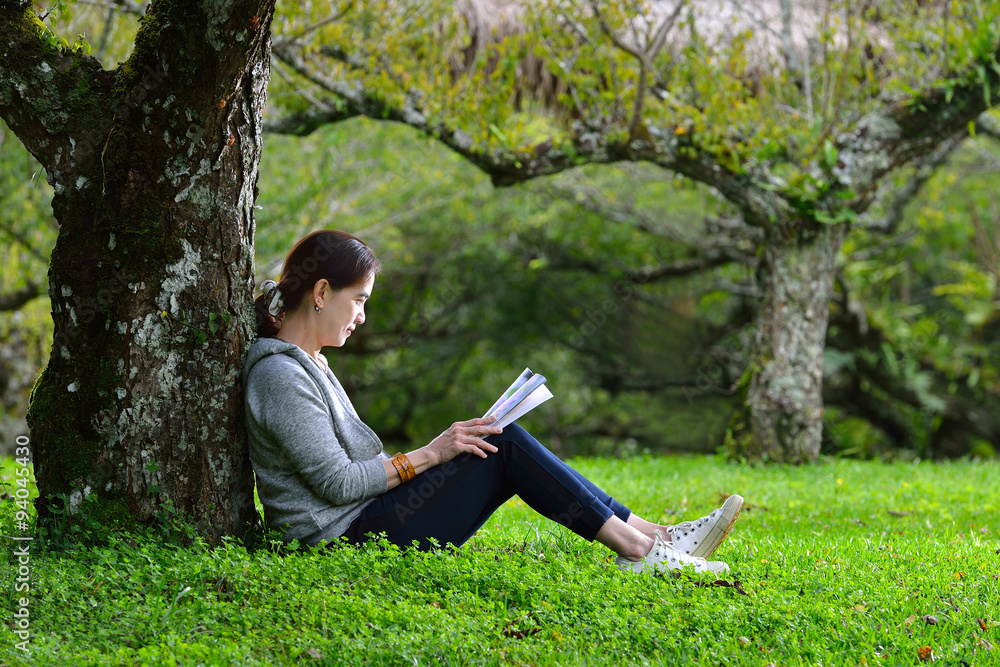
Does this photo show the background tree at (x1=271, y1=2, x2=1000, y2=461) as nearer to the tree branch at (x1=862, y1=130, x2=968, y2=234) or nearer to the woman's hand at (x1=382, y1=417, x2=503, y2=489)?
the tree branch at (x1=862, y1=130, x2=968, y2=234)

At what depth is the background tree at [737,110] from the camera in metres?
7.64

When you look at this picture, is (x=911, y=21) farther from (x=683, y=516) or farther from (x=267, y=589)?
(x=267, y=589)

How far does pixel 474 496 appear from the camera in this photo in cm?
380

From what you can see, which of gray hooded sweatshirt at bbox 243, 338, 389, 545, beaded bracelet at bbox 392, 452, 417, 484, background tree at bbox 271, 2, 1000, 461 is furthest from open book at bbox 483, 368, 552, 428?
background tree at bbox 271, 2, 1000, 461

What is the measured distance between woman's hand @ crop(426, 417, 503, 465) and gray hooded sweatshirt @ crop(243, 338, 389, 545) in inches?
9.9

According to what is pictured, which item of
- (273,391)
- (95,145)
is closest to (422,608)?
(273,391)

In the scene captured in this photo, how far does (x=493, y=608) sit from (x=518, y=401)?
91 centimetres

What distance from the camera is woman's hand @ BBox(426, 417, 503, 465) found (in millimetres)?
3734

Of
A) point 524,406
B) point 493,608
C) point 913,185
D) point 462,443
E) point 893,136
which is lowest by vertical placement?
point 493,608

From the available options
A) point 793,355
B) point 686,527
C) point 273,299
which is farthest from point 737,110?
point 273,299

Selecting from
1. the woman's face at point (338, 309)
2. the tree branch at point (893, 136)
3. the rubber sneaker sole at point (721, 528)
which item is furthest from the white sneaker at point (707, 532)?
the tree branch at point (893, 136)

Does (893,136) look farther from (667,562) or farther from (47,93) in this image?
(47,93)

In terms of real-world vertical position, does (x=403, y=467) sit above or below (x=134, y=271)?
below

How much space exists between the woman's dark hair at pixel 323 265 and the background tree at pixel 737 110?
13.0 feet
